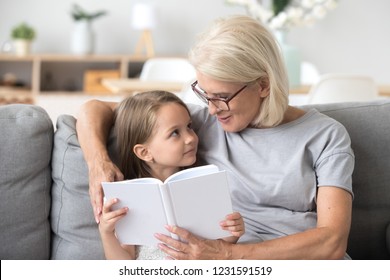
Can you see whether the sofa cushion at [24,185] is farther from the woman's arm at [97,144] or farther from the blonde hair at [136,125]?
the blonde hair at [136,125]

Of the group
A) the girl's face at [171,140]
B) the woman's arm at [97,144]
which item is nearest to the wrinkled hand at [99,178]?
the woman's arm at [97,144]

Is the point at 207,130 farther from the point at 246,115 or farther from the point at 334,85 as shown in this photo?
the point at 334,85

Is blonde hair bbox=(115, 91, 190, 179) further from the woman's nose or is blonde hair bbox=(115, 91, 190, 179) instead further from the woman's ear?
the woman's ear

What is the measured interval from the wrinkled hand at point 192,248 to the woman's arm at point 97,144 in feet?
0.67

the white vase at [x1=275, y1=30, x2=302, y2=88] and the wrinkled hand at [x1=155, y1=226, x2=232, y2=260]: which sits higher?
the wrinkled hand at [x1=155, y1=226, x2=232, y2=260]

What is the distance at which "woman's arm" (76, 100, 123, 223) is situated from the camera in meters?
1.81

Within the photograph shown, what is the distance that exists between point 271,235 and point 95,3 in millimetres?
4684

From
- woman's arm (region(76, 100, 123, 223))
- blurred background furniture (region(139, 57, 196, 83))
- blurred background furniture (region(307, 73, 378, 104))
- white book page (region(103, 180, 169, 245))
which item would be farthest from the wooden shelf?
white book page (region(103, 180, 169, 245))

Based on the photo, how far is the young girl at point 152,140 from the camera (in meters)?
1.88

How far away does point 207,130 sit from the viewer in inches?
80.5

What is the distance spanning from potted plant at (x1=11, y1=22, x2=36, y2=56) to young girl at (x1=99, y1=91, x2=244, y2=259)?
165 inches

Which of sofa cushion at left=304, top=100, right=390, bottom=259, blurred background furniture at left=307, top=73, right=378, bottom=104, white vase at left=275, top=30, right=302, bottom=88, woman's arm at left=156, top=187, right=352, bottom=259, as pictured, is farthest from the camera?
Result: white vase at left=275, top=30, right=302, bottom=88

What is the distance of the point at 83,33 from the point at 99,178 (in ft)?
14.2
